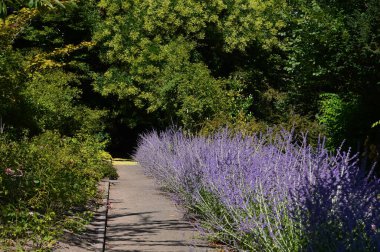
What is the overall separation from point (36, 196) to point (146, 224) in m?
1.85

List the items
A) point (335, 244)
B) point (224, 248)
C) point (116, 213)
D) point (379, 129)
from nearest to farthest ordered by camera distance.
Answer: point (335, 244) → point (224, 248) → point (116, 213) → point (379, 129)

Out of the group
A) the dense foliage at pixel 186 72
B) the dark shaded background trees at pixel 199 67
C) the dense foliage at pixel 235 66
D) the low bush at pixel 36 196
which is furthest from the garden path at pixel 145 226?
the dense foliage at pixel 235 66

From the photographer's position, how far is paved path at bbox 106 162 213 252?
8.01 m

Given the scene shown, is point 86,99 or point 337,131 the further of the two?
point 86,99

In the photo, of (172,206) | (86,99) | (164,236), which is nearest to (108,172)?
(172,206)

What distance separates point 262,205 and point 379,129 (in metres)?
13.0

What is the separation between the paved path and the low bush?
0.60m

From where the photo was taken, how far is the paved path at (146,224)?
8008 mm

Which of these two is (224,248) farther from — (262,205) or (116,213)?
(116,213)

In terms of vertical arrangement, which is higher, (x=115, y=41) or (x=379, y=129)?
(x=115, y=41)

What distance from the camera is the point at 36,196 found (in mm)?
8914

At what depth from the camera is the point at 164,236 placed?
8.73 meters

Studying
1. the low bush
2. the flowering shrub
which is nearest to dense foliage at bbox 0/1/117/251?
the low bush

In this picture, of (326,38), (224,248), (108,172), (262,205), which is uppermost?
(326,38)
